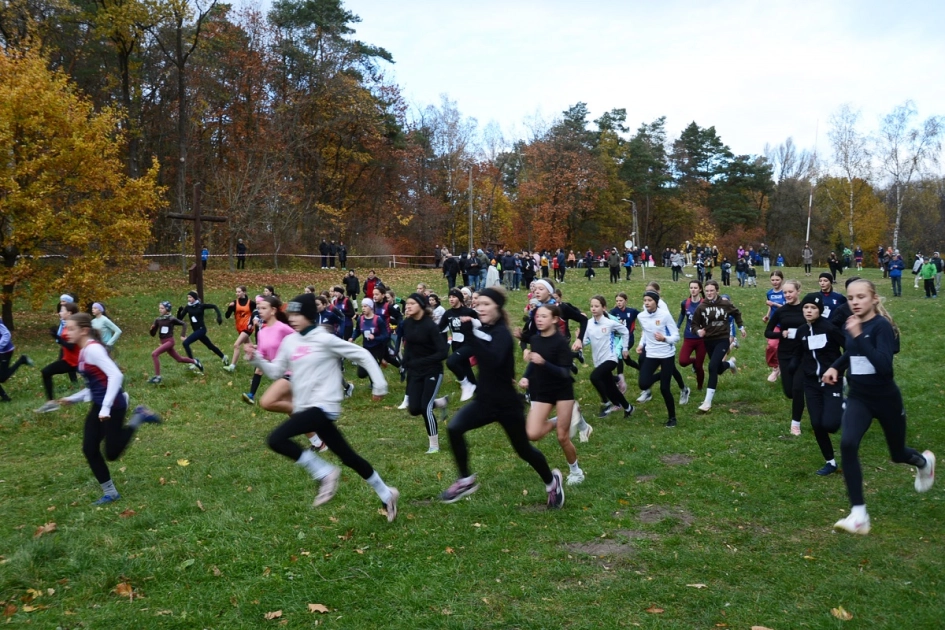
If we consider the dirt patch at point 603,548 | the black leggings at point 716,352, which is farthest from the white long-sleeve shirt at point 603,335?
the dirt patch at point 603,548

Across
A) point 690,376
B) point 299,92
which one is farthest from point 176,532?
point 299,92

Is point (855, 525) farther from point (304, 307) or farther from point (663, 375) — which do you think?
point (304, 307)

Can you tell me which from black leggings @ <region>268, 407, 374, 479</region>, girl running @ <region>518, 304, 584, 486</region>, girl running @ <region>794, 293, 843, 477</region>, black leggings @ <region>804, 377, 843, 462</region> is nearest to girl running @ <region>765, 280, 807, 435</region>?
girl running @ <region>794, 293, 843, 477</region>

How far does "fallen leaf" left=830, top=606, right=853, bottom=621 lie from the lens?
15.4ft

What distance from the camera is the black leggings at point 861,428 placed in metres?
5.79

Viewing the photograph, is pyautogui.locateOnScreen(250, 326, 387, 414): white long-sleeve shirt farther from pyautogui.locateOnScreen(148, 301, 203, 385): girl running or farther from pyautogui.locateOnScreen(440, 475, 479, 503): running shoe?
pyautogui.locateOnScreen(148, 301, 203, 385): girl running

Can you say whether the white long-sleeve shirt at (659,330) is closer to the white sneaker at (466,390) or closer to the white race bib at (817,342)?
the white race bib at (817,342)

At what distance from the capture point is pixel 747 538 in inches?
243

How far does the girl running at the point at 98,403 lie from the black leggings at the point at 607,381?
6.40 m

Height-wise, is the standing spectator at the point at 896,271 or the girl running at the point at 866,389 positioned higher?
the standing spectator at the point at 896,271

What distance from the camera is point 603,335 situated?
1052 centimetres

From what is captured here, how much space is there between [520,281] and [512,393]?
87.5 ft

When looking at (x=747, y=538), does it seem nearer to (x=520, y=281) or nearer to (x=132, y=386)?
(x=132, y=386)

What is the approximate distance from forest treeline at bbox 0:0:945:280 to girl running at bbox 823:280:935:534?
22.3 metres
